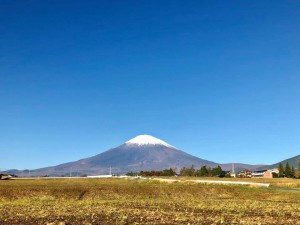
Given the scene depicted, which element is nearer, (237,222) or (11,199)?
(237,222)

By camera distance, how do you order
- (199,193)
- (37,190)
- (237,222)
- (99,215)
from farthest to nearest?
1. (199,193)
2. (37,190)
3. (99,215)
4. (237,222)

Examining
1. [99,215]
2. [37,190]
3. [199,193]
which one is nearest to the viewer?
[99,215]

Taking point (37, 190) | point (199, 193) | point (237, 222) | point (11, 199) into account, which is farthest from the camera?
point (199, 193)

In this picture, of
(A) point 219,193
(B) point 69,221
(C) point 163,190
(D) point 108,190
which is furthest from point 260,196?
(B) point 69,221

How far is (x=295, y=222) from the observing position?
33219 mm

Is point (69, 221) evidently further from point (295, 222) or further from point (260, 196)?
point (260, 196)

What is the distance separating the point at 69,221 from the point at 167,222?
7.85m

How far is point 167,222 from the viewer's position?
1299 inches

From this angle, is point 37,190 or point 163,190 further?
point 163,190

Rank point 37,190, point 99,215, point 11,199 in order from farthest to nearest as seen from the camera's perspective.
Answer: point 37,190 → point 11,199 → point 99,215

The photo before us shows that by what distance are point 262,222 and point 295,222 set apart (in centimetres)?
261

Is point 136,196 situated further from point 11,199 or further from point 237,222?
point 237,222

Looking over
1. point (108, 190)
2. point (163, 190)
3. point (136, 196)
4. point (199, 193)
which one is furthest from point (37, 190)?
point (199, 193)

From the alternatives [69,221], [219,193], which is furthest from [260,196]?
[69,221]
